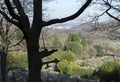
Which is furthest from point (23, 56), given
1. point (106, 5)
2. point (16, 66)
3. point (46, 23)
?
point (46, 23)

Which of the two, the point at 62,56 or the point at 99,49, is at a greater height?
the point at 62,56

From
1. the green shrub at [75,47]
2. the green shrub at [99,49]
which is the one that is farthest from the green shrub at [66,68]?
the green shrub at [99,49]

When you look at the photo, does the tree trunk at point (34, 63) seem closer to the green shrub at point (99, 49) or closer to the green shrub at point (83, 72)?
the green shrub at point (83, 72)

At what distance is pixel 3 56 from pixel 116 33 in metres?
8.36

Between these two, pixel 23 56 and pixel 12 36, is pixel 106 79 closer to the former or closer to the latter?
pixel 12 36

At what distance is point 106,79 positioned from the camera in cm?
3316

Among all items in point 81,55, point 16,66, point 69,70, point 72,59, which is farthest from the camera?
point 81,55

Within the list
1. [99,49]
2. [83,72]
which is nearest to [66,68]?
[83,72]

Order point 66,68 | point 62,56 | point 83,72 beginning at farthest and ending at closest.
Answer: point 62,56, point 83,72, point 66,68

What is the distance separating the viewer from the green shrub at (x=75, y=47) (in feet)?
277

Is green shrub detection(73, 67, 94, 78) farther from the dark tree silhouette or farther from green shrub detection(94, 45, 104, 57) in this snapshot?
the dark tree silhouette

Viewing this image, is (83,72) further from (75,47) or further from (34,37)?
(34,37)

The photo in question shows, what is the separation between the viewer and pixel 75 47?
87375 mm

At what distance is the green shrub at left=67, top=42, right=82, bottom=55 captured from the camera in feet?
277
